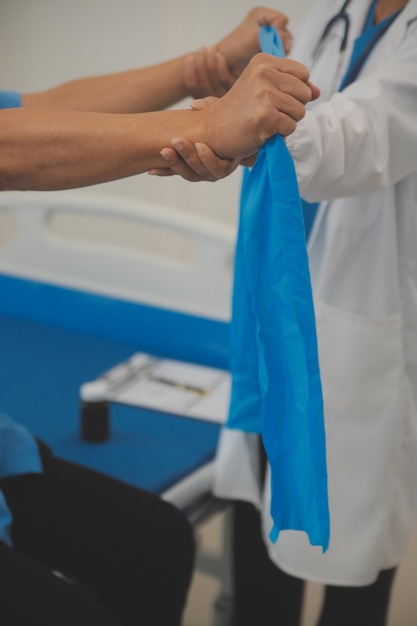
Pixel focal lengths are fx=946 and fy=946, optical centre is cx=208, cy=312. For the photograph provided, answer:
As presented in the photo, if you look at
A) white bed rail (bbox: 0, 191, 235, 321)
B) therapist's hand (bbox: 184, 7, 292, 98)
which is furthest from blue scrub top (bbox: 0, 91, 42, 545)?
white bed rail (bbox: 0, 191, 235, 321)

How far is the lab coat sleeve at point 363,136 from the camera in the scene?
1.45 metres

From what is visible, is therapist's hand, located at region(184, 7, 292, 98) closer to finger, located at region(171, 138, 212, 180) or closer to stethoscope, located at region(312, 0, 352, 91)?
stethoscope, located at region(312, 0, 352, 91)

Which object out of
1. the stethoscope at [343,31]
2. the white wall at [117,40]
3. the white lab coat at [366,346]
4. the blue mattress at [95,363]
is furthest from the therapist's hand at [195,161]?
the white wall at [117,40]

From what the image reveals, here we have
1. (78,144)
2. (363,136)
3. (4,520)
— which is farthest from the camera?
(4,520)

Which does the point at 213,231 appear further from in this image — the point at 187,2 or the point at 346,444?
the point at 346,444

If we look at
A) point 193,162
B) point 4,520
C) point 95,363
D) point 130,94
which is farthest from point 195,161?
point 95,363

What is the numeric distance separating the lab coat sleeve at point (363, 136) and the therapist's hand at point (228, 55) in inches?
11.6

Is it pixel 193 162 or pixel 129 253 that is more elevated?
pixel 193 162

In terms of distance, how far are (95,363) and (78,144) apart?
1502 mm

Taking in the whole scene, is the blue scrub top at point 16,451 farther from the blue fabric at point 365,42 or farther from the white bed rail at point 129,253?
the white bed rail at point 129,253

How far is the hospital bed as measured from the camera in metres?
2.26

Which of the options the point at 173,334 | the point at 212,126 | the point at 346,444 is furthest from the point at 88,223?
the point at 212,126

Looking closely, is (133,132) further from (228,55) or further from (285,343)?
(228,55)

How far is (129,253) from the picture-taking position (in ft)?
9.76
